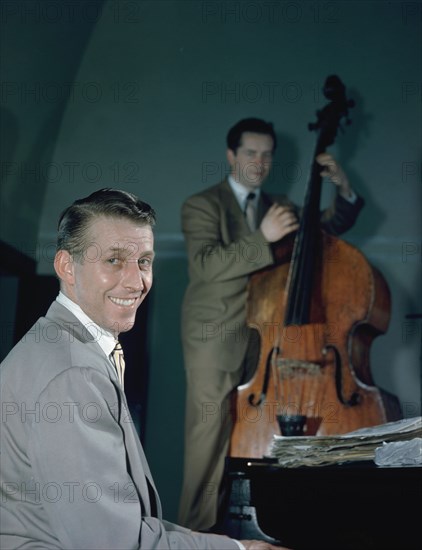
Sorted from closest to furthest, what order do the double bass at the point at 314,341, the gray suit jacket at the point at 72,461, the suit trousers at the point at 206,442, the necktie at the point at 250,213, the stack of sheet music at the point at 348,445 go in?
the gray suit jacket at the point at 72,461 → the stack of sheet music at the point at 348,445 → the double bass at the point at 314,341 → the suit trousers at the point at 206,442 → the necktie at the point at 250,213

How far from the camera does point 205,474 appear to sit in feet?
9.61

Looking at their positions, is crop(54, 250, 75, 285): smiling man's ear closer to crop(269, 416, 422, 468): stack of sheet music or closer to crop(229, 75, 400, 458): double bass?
crop(269, 416, 422, 468): stack of sheet music

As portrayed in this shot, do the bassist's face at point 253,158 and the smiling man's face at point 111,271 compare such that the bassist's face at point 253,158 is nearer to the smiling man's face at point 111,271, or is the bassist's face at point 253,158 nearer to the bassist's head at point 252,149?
the bassist's head at point 252,149

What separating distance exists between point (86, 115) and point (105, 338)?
337cm

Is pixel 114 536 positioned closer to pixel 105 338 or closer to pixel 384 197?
pixel 105 338

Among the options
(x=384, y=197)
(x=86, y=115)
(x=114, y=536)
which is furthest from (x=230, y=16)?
(x=114, y=536)

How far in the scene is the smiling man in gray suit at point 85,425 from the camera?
3.67ft

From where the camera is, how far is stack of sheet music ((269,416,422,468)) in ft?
4.14

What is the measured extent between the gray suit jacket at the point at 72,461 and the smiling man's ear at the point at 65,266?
0.20 m

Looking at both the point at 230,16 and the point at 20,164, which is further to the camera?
the point at 230,16

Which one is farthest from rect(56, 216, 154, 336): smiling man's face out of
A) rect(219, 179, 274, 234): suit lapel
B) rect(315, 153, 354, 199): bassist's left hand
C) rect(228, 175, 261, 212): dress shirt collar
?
rect(228, 175, 261, 212): dress shirt collar

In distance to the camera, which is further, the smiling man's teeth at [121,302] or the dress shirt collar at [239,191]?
the dress shirt collar at [239,191]

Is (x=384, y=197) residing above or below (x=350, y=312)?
above

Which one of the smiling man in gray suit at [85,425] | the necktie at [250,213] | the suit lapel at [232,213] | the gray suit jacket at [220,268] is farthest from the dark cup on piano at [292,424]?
the necktie at [250,213]
